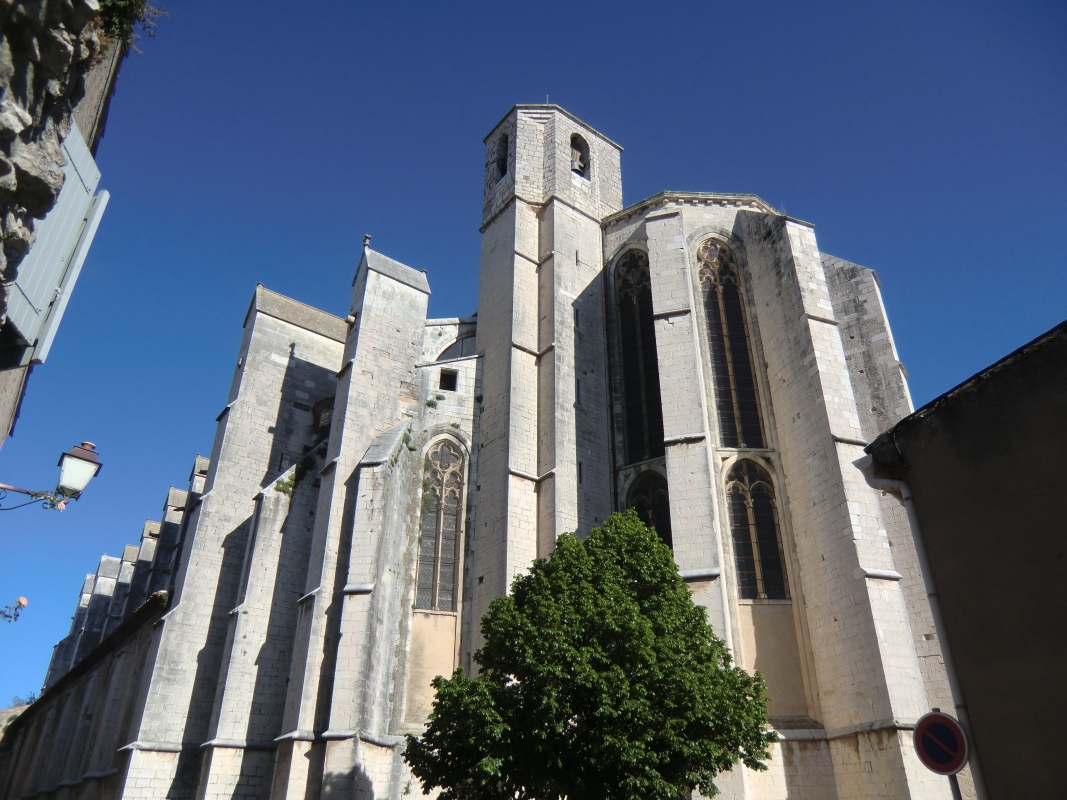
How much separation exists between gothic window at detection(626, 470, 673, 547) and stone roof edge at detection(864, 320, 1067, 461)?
342 inches

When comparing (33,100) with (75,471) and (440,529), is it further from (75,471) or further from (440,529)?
(440,529)

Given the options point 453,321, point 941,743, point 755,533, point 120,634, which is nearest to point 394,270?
point 453,321

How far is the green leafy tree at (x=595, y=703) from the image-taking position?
876 centimetres

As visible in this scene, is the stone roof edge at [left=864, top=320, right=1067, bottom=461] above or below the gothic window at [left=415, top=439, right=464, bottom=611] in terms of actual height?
below

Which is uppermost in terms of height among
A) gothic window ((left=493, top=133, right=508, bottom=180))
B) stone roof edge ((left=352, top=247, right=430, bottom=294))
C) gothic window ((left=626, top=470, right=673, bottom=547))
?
gothic window ((left=493, top=133, right=508, bottom=180))

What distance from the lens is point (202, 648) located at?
15.9 m

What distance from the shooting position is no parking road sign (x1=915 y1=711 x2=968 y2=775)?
4.76 meters

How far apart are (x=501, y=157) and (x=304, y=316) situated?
7.52 m

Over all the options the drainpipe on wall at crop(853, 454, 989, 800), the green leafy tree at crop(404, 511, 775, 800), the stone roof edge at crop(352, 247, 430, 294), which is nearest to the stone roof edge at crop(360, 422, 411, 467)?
the stone roof edge at crop(352, 247, 430, 294)

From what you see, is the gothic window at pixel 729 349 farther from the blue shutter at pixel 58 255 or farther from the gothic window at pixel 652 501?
the blue shutter at pixel 58 255

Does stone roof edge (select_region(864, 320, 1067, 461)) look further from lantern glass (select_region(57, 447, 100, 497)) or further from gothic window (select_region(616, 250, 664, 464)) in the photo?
gothic window (select_region(616, 250, 664, 464))

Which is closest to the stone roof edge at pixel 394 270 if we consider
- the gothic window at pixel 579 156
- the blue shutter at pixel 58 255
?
the gothic window at pixel 579 156

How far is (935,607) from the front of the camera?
6.16 metres

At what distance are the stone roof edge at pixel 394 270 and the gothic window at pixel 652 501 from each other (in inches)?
279
